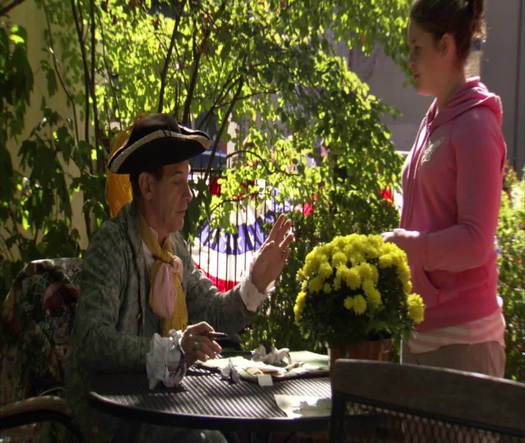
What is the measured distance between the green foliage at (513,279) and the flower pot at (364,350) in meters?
2.62

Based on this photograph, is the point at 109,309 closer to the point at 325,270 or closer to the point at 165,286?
the point at 165,286

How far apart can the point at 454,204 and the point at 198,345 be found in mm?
883

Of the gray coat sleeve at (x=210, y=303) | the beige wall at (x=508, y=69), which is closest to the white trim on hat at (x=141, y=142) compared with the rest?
the gray coat sleeve at (x=210, y=303)

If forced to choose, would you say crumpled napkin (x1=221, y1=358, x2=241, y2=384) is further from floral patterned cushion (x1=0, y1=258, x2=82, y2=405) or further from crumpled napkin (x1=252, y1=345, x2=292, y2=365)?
floral patterned cushion (x1=0, y1=258, x2=82, y2=405)

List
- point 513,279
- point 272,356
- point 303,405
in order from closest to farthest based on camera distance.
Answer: point 303,405
point 272,356
point 513,279

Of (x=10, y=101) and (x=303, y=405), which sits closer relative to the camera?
(x=303, y=405)

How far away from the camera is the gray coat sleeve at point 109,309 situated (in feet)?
9.52

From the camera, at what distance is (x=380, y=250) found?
7.91ft

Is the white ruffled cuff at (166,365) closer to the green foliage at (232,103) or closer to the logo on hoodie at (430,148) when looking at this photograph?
the logo on hoodie at (430,148)

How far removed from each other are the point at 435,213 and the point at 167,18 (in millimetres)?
3921

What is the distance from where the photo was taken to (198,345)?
2793 millimetres

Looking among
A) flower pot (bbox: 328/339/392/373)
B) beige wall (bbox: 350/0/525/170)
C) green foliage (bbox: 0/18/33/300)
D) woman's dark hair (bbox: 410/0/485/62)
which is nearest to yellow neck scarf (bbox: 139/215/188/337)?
flower pot (bbox: 328/339/392/373)

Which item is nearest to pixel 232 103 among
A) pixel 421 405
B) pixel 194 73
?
pixel 194 73

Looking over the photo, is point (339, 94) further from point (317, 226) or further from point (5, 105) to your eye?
point (5, 105)
